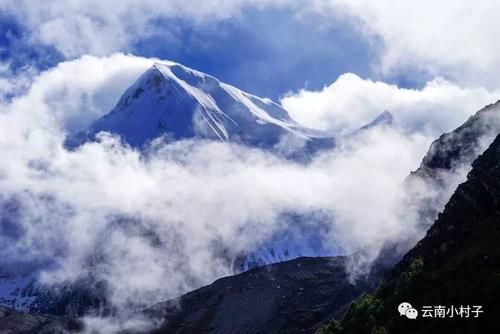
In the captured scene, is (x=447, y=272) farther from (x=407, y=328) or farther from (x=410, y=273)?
(x=407, y=328)

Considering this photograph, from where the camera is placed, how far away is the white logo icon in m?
154

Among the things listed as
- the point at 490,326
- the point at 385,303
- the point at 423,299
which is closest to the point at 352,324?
the point at 385,303

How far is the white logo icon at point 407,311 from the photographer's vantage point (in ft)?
506

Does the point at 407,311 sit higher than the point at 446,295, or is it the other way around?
the point at 446,295

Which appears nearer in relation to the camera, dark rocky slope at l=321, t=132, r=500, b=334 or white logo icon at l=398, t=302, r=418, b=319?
dark rocky slope at l=321, t=132, r=500, b=334

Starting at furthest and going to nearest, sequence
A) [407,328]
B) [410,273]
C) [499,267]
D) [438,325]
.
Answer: [410,273] → [499,267] → [407,328] → [438,325]

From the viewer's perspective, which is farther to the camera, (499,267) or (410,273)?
(410,273)

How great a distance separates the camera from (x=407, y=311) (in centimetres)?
16100

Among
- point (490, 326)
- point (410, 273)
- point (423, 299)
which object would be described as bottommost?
point (490, 326)

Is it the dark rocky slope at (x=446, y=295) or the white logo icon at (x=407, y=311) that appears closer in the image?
the dark rocky slope at (x=446, y=295)

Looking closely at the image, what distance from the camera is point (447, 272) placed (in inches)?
7106

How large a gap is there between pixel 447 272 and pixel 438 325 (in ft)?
139

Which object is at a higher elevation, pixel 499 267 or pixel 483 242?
pixel 483 242

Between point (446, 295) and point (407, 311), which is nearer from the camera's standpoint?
point (407, 311)
